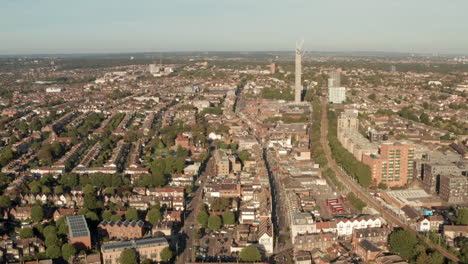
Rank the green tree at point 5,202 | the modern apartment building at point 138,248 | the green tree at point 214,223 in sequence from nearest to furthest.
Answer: the modern apartment building at point 138,248, the green tree at point 214,223, the green tree at point 5,202

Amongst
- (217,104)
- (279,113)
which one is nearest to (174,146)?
(279,113)

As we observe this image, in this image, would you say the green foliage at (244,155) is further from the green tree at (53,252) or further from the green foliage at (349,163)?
the green tree at (53,252)

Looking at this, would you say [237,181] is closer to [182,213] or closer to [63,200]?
[182,213]

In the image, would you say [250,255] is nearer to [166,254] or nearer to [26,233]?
[166,254]

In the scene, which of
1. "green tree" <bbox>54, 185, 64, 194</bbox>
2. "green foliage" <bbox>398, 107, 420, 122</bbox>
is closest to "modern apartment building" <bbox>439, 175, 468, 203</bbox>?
"green tree" <bbox>54, 185, 64, 194</bbox>

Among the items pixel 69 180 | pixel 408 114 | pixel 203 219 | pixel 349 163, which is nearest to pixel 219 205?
pixel 203 219

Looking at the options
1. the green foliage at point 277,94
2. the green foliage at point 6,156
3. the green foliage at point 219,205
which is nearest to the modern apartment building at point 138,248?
the green foliage at point 219,205

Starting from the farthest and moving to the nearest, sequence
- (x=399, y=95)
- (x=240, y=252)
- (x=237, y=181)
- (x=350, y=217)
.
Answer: (x=399, y=95), (x=237, y=181), (x=350, y=217), (x=240, y=252)

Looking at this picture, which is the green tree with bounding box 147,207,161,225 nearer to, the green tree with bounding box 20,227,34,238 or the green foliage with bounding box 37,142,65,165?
the green tree with bounding box 20,227,34,238
